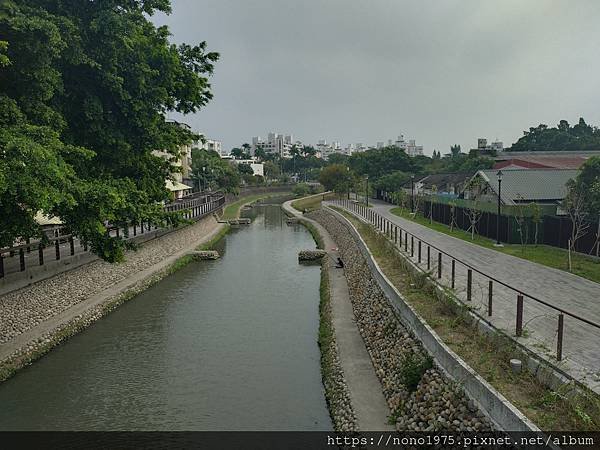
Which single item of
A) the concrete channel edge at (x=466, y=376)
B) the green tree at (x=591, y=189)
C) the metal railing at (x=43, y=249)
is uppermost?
the green tree at (x=591, y=189)

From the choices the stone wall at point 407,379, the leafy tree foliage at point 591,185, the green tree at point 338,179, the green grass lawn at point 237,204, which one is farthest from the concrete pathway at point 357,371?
the green tree at point 338,179

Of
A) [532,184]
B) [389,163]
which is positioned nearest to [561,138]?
[389,163]

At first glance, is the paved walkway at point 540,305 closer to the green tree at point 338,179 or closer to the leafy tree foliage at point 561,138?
the green tree at point 338,179

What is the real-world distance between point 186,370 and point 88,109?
8.26 meters

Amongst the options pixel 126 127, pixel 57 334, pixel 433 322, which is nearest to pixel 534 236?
pixel 433 322

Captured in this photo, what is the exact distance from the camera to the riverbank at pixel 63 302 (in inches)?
583

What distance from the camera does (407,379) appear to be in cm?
1051

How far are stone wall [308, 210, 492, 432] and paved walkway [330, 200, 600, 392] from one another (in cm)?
170

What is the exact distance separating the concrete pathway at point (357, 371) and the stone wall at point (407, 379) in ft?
0.64

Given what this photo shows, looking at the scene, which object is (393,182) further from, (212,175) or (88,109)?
(88,109)

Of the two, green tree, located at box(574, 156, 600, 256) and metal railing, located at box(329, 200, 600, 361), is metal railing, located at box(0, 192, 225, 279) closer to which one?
metal railing, located at box(329, 200, 600, 361)

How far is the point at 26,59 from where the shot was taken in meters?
11.8

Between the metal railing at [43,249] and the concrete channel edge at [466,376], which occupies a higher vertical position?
the metal railing at [43,249]

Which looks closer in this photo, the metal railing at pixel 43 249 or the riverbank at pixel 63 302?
the riverbank at pixel 63 302
